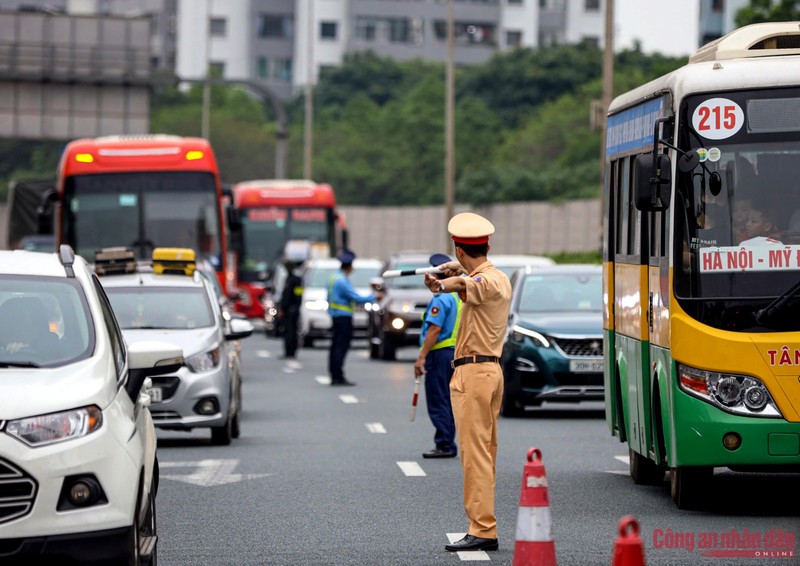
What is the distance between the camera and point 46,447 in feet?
25.4

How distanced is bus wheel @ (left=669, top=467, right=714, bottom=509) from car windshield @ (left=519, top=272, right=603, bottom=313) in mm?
9225

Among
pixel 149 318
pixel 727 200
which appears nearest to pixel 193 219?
pixel 149 318

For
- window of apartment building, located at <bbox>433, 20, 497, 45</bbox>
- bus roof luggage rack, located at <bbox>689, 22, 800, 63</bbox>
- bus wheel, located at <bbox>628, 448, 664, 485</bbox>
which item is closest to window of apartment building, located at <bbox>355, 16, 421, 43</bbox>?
window of apartment building, located at <bbox>433, 20, 497, 45</bbox>

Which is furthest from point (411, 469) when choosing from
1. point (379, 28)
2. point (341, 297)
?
point (379, 28)

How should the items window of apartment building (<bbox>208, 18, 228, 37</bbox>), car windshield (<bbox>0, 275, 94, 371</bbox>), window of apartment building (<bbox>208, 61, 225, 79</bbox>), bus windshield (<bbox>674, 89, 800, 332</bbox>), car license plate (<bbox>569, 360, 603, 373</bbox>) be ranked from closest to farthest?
car windshield (<bbox>0, 275, 94, 371</bbox>) < bus windshield (<bbox>674, 89, 800, 332</bbox>) < car license plate (<bbox>569, 360, 603, 373</bbox>) < window of apartment building (<bbox>208, 61, 225, 79</bbox>) < window of apartment building (<bbox>208, 18, 228, 37</bbox>)

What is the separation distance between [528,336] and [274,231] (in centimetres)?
2756

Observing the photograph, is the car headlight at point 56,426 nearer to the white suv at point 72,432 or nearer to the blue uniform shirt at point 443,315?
the white suv at point 72,432

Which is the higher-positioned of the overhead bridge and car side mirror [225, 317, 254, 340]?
the overhead bridge

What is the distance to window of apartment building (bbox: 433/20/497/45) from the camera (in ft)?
441

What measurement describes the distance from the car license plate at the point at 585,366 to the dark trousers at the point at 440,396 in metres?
4.19

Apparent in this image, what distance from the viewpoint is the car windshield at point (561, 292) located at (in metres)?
21.5

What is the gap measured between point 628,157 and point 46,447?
6672 millimetres

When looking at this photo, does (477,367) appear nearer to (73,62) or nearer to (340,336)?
(340,336)

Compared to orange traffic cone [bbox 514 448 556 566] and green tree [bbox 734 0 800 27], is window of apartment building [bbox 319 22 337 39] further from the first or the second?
orange traffic cone [bbox 514 448 556 566]
